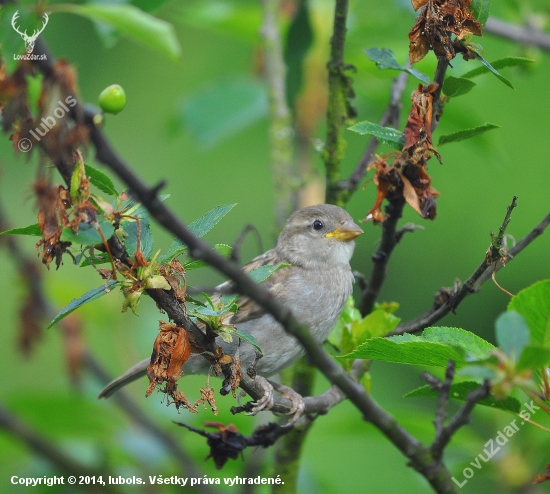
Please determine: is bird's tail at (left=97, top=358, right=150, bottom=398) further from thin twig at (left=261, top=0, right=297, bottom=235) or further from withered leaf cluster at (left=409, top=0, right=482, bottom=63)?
withered leaf cluster at (left=409, top=0, right=482, bottom=63)

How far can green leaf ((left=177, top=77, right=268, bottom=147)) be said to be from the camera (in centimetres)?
395

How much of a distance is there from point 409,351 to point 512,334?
33cm

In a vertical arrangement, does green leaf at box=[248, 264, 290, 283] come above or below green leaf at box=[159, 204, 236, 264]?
below

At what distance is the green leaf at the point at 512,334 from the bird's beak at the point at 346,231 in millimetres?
1971

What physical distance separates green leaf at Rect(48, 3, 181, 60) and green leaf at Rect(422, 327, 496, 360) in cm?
111

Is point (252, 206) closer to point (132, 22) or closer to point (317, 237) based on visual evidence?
point (317, 237)

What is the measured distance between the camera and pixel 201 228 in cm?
164

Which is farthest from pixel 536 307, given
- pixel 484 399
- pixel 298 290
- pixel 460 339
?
pixel 298 290

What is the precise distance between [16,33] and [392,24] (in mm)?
2753

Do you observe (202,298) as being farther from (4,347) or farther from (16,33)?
(4,347)

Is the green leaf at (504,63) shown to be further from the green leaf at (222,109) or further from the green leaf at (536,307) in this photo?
the green leaf at (222,109)

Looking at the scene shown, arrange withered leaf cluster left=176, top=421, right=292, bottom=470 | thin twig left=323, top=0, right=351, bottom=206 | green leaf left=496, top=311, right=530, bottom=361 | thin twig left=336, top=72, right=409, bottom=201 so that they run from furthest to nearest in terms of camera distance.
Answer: thin twig left=336, top=72, right=409, bottom=201, thin twig left=323, top=0, right=351, bottom=206, withered leaf cluster left=176, top=421, right=292, bottom=470, green leaf left=496, top=311, right=530, bottom=361

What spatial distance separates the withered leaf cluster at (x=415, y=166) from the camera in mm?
1784

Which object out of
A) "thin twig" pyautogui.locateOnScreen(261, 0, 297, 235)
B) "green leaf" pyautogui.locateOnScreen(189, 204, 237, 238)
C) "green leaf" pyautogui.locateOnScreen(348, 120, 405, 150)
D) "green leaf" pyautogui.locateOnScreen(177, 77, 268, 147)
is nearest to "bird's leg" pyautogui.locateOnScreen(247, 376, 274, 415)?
"green leaf" pyautogui.locateOnScreen(189, 204, 237, 238)
